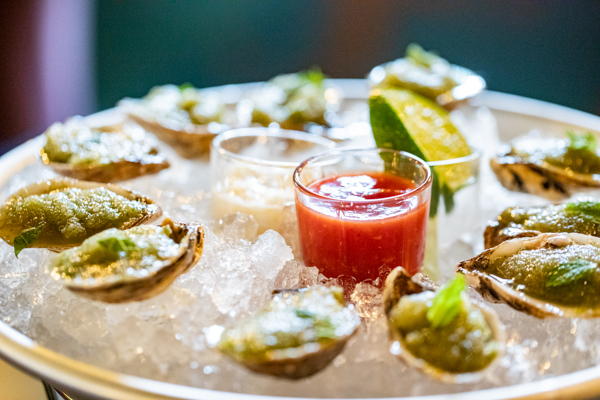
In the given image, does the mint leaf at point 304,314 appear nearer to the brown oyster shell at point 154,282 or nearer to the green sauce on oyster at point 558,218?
the brown oyster shell at point 154,282

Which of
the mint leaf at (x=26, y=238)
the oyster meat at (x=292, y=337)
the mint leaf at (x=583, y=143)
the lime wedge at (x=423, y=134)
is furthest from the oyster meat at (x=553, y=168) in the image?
the mint leaf at (x=26, y=238)

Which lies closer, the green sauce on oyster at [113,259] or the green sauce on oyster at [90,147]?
the green sauce on oyster at [113,259]

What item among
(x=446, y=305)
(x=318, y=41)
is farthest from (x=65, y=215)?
(x=318, y=41)

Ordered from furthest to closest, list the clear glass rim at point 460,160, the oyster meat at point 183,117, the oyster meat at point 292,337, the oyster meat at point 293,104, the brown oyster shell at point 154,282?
the oyster meat at point 293,104, the oyster meat at point 183,117, the clear glass rim at point 460,160, the brown oyster shell at point 154,282, the oyster meat at point 292,337

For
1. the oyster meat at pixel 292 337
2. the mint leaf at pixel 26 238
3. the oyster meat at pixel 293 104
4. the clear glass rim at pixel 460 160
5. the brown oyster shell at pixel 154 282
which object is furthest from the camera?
the oyster meat at pixel 293 104

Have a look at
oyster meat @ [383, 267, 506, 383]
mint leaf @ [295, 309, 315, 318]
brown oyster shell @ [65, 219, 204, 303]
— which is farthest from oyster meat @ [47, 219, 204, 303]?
oyster meat @ [383, 267, 506, 383]

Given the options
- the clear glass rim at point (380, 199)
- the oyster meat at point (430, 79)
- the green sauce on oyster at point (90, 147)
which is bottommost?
the green sauce on oyster at point (90, 147)

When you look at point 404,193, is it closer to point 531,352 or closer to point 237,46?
point 531,352
